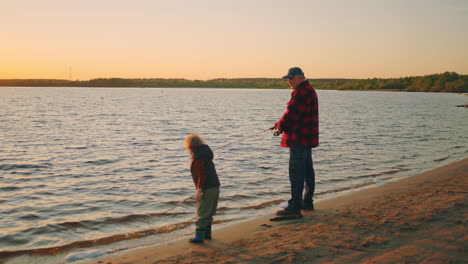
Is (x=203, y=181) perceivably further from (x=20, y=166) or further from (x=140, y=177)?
(x=20, y=166)

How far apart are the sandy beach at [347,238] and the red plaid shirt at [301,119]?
121 centimetres

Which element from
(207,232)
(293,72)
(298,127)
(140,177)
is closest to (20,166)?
(140,177)

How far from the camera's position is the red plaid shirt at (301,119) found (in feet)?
19.9

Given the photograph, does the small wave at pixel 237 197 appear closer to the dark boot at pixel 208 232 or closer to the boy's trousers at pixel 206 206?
the dark boot at pixel 208 232

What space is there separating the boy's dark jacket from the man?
1354mm

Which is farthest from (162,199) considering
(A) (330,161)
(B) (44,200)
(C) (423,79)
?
(C) (423,79)

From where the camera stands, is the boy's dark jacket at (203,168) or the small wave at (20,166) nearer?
the boy's dark jacket at (203,168)

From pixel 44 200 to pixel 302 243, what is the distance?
5.58 meters

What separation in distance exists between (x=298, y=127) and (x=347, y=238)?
1.82m

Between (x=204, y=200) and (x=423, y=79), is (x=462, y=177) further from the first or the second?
(x=423, y=79)

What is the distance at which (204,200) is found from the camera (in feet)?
17.5

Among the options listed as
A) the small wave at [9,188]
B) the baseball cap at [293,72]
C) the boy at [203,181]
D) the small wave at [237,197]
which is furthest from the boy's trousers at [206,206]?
the small wave at [9,188]

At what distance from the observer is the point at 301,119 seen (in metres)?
6.13

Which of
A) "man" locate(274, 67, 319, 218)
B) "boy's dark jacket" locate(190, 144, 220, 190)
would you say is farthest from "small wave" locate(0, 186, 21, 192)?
"man" locate(274, 67, 319, 218)
